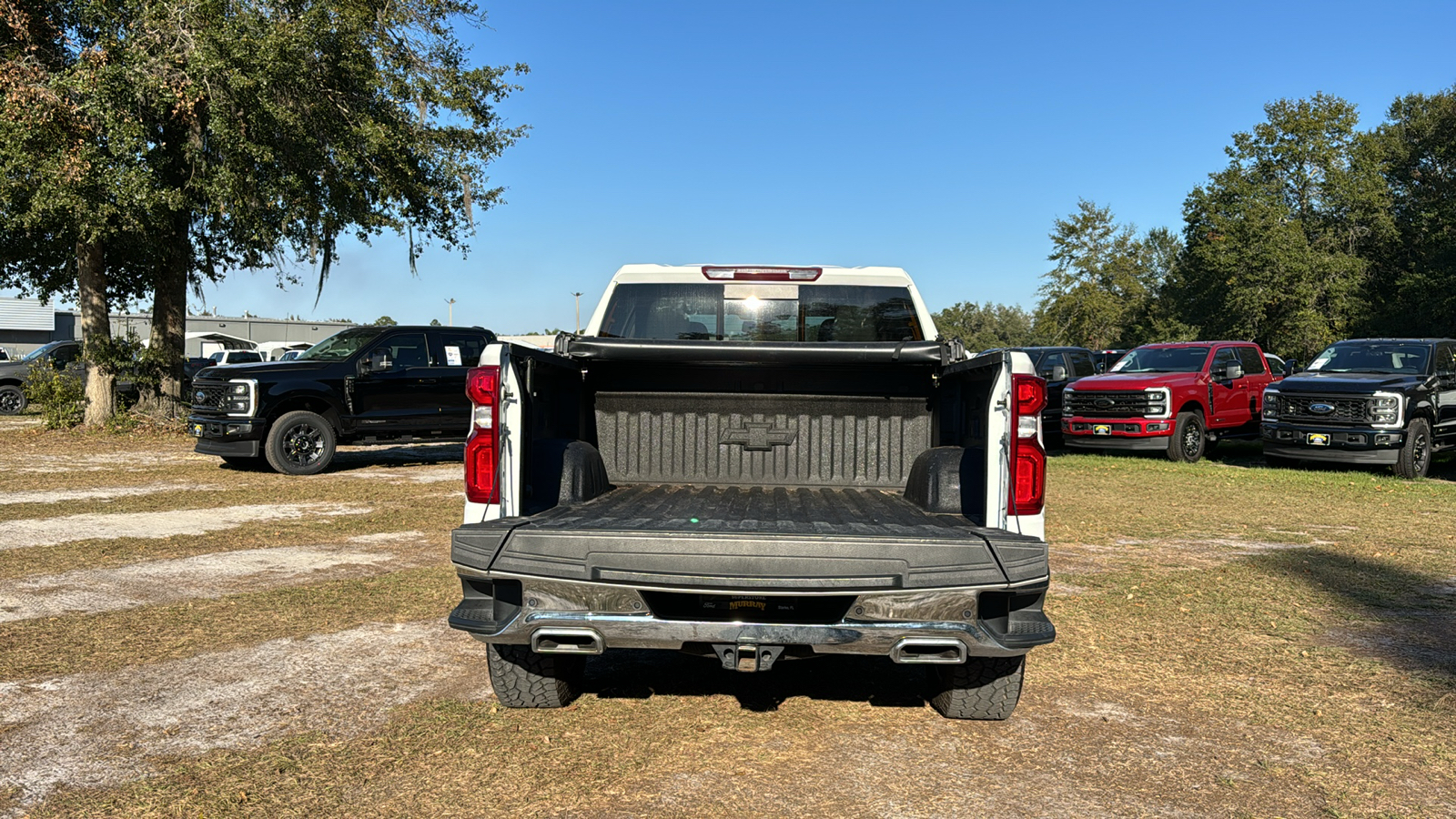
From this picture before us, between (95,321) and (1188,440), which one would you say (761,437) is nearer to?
(1188,440)

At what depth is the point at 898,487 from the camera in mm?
5523

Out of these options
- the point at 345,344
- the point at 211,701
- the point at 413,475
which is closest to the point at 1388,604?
the point at 211,701

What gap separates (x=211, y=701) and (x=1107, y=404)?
1484 cm

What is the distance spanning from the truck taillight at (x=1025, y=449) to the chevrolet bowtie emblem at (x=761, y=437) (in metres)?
1.75

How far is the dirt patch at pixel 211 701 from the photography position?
12.6 ft

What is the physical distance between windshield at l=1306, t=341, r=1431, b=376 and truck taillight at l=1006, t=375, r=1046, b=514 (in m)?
13.7

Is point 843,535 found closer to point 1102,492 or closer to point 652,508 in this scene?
point 652,508

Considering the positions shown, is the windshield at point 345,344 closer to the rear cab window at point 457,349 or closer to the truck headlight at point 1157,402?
the rear cab window at point 457,349

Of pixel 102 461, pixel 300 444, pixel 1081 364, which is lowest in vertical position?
pixel 102 461

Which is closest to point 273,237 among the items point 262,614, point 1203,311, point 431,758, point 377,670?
point 262,614

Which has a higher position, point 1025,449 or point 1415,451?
point 1025,449

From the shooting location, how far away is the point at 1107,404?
656 inches

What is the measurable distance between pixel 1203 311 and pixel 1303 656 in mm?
56799

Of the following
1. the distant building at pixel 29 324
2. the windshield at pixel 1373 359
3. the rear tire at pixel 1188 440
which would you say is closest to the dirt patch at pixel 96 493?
the rear tire at pixel 1188 440
